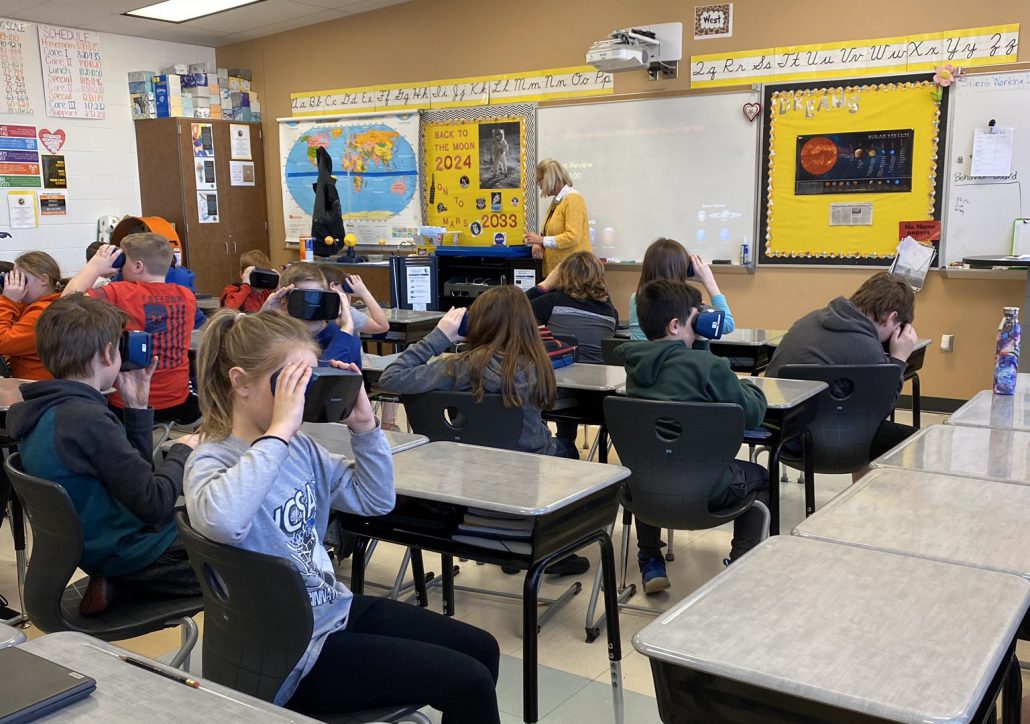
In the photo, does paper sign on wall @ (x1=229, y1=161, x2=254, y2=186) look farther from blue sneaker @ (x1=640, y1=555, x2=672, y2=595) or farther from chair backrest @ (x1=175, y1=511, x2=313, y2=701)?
chair backrest @ (x1=175, y1=511, x2=313, y2=701)

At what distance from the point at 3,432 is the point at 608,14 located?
5.13m

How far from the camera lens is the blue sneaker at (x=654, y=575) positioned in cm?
297

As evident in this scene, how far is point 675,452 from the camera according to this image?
8.26 ft

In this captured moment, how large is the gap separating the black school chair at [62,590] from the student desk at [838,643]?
1.24m

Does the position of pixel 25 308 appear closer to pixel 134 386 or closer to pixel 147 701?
pixel 134 386

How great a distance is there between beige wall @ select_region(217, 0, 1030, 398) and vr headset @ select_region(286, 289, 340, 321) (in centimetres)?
468

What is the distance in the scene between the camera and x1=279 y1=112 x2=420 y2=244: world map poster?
25.7ft

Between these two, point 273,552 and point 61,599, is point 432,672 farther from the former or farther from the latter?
point 61,599

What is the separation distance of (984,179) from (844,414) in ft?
10.0

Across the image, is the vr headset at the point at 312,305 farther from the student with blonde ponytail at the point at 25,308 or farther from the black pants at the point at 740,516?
the student with blonde ponytail at the point at 25,308

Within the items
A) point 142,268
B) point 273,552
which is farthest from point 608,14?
point 273,552

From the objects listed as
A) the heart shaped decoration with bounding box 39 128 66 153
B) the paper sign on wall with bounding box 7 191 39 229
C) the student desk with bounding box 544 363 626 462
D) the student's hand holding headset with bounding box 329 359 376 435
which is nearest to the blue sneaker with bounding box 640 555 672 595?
the student desk with bounding box 544 363 626 462

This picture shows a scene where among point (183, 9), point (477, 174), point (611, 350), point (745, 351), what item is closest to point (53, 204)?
point (183, 9)

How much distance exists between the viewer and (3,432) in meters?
2.93
